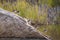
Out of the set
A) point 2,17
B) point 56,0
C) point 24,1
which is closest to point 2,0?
point 24,1

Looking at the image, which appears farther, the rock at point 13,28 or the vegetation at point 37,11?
the vegetation at point 37,11

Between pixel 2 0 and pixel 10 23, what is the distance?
120 cm

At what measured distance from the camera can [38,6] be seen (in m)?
2.42

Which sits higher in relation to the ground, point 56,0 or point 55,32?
point 56,0

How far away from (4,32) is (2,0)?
120 centimetres

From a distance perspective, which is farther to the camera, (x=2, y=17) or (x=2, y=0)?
(x=2, y=0)

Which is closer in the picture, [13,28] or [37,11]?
[13,28]

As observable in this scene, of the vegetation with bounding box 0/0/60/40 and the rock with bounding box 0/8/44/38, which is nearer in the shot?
the rock with bounding box 0/8/44/38

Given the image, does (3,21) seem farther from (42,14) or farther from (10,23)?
(42,14)

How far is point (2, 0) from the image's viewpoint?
7.92ft

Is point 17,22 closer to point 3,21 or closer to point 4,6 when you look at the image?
point 3,21

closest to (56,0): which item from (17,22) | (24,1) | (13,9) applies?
(24,1)

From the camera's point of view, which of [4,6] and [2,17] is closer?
[2,17]

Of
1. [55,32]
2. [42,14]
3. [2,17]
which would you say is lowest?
[55,32]
